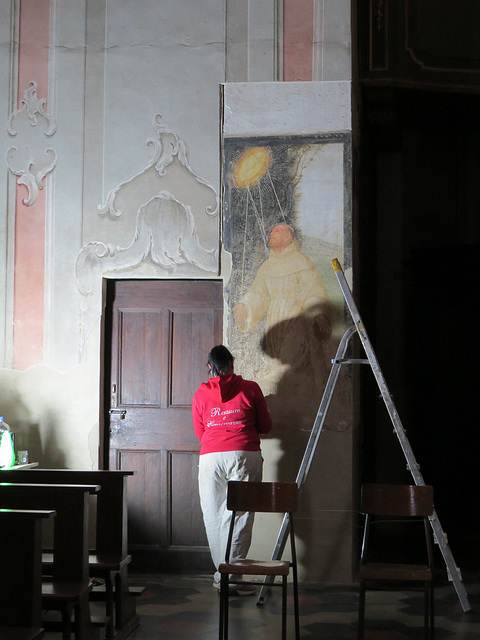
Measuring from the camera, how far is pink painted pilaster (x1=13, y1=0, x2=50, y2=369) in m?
6.53

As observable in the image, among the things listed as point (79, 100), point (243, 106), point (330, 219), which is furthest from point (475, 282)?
point (79, 100)

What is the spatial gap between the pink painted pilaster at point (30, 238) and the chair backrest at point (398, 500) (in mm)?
2911

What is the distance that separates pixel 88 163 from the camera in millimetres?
6562

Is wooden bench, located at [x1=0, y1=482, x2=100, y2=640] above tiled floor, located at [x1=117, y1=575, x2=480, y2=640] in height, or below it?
above

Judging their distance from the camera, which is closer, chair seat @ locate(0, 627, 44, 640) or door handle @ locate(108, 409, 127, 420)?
chair seat @ locate(0, 627, 44, 640)

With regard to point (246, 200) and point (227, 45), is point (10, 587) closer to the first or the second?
point (246, 200)

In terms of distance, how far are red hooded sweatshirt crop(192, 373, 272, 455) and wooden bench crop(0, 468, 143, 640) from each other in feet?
2.94

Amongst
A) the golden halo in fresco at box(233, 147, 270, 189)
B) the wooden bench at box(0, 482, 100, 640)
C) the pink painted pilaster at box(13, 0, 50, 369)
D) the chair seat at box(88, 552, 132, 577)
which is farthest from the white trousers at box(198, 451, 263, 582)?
the golden halo in fresco at box(233, 147, 270, 189)

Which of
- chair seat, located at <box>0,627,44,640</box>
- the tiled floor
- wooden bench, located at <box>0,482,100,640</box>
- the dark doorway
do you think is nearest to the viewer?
chair seat, located at <box>0,627,44,640</box>

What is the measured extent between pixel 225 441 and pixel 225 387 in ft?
1.20

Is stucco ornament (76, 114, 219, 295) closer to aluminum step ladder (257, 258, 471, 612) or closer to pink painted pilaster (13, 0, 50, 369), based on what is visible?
pink painted pilaster (13, 0, 50, 369)

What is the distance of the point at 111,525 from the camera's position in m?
5.00

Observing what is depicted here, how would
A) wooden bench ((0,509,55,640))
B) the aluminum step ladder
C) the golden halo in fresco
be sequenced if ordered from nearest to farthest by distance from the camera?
Result: wooden bench ((0,509,55,640))
the aluminum step ladder
the golden halo in fresco

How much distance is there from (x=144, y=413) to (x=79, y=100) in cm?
251
